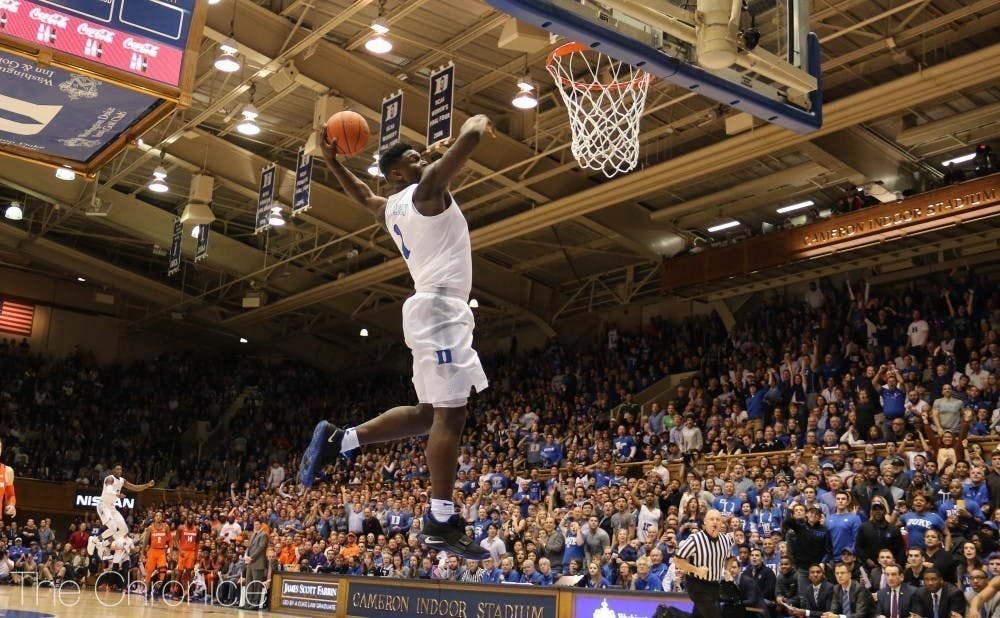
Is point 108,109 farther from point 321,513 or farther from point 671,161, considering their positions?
point 321,513

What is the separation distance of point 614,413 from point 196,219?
32.4 ft

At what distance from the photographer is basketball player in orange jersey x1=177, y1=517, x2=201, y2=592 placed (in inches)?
830

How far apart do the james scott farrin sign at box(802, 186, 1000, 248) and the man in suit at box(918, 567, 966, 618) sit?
7.75m

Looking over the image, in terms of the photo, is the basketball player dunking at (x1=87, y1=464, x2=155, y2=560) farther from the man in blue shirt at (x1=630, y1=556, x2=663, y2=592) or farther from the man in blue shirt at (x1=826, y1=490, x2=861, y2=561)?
the man in blue shirt at (x1=826, y1=490, x2=861, y2=561)

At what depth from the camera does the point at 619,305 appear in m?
26.2

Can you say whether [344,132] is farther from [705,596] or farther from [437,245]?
[705,596]

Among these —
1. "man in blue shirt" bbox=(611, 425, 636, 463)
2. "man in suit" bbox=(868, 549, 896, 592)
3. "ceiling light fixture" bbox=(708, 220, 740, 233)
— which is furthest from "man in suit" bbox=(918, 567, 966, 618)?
"ceiling light fixture" bbox=(708, 220, 740, 233)

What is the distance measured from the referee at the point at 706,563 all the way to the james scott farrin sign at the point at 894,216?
9467 millimetres

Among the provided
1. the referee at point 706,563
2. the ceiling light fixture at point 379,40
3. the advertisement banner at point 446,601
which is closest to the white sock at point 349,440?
the referee at point 706,563

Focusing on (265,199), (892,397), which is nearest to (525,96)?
(265,199)

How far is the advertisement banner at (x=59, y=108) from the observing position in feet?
22.4

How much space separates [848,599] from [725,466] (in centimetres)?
584

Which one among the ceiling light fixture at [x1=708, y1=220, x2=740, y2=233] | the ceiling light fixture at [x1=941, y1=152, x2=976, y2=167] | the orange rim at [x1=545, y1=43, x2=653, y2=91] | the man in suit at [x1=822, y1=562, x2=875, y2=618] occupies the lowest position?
the man in suit at [x1=822, y1=562, x2=875, y2=618]

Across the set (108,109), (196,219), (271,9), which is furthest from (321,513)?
(108,109)
